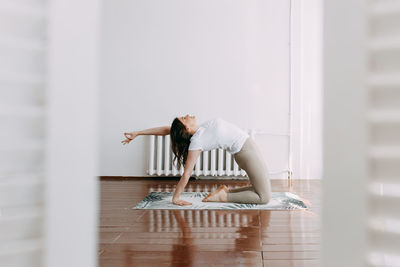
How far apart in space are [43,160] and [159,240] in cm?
113

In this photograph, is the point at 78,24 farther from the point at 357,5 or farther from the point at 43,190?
the point at 357,5

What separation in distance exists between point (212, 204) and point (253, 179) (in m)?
0.35

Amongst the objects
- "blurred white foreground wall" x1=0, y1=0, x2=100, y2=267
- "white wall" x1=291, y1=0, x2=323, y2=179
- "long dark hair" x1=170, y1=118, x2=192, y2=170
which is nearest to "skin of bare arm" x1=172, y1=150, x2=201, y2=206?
"long dark hair" x1=170, y1=118, x2=192, y2=170

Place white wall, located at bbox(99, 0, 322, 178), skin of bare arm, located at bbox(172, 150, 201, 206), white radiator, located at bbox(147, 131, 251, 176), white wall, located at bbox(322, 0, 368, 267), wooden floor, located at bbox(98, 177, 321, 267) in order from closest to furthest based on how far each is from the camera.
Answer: white wall, located at bbox(322, 0, 368, 267)
wooden floor, located at bbox(98, 177, 321, 267)
skin of bare arm, located at bbox(172, 150, 201, 206)
white radiator, located at bbox(147, 131, 251, 176)
white wall, located at bbox(99, 0, 322, 178)

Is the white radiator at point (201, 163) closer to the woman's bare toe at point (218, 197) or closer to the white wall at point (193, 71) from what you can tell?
the white wall at point (193, 71)

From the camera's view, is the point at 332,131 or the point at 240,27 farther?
the point at 240,27

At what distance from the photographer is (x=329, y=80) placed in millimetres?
410

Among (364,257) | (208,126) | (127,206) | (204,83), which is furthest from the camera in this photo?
(204,83)

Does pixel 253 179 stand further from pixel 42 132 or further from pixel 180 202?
pixel 42 132

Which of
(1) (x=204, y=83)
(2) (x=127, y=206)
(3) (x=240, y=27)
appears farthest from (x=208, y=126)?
(3) (x=240, y=27)

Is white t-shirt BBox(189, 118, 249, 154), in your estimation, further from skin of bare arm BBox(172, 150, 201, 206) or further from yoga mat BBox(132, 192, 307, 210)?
yoga mat BBox(132, 192, 307, 210)

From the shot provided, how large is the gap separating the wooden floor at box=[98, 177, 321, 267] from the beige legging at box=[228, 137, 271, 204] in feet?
0.89

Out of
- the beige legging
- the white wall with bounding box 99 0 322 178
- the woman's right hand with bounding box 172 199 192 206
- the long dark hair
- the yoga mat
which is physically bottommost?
the yoga mat

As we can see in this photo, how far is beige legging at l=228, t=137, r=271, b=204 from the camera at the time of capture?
2.39 meters
